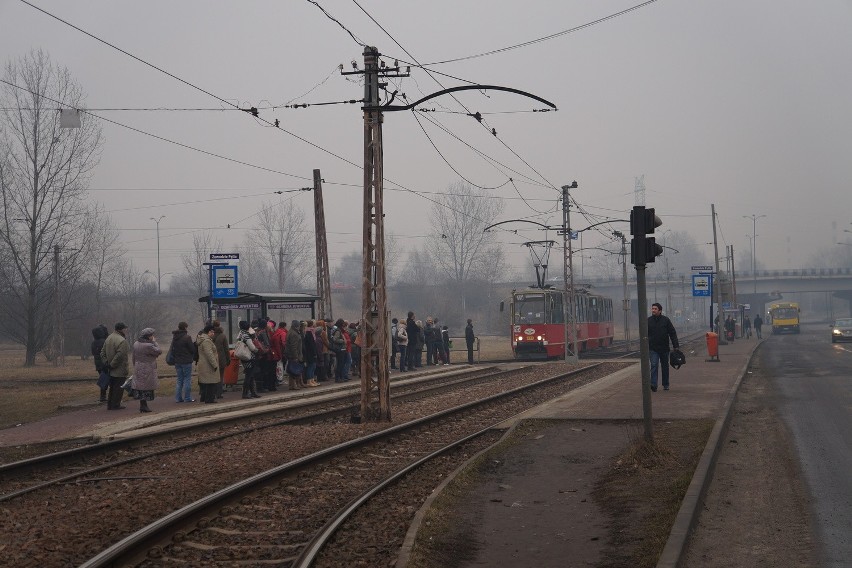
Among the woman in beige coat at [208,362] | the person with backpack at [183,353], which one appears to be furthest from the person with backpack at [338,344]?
the woman in beige coat at [208,362]

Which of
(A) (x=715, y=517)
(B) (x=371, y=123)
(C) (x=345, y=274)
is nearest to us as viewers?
(A) (x=715, y=517)

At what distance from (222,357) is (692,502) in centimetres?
1482

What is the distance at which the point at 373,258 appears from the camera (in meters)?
17.7

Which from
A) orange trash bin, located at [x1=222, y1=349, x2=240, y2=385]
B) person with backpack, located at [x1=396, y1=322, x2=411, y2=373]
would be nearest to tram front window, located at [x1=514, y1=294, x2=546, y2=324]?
person with backpack, located at [x1=396, y1=322, x2=411, y2=373]

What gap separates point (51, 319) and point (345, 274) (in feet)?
311

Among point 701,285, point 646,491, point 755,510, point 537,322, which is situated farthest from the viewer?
point 537,322

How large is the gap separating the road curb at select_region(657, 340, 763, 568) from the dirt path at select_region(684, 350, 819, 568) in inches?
5.5

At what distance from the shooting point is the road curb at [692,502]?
680 centimetres

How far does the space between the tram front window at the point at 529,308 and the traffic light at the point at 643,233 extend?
107 feet

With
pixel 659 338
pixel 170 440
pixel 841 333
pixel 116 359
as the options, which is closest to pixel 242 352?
pixel 116 359

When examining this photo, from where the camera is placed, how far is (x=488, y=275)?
100812mm

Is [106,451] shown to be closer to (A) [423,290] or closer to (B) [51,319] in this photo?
(B) [51,319]

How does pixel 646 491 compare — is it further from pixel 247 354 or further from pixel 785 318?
pixel 785 318

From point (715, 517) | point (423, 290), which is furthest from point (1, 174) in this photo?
point (423, 290)
